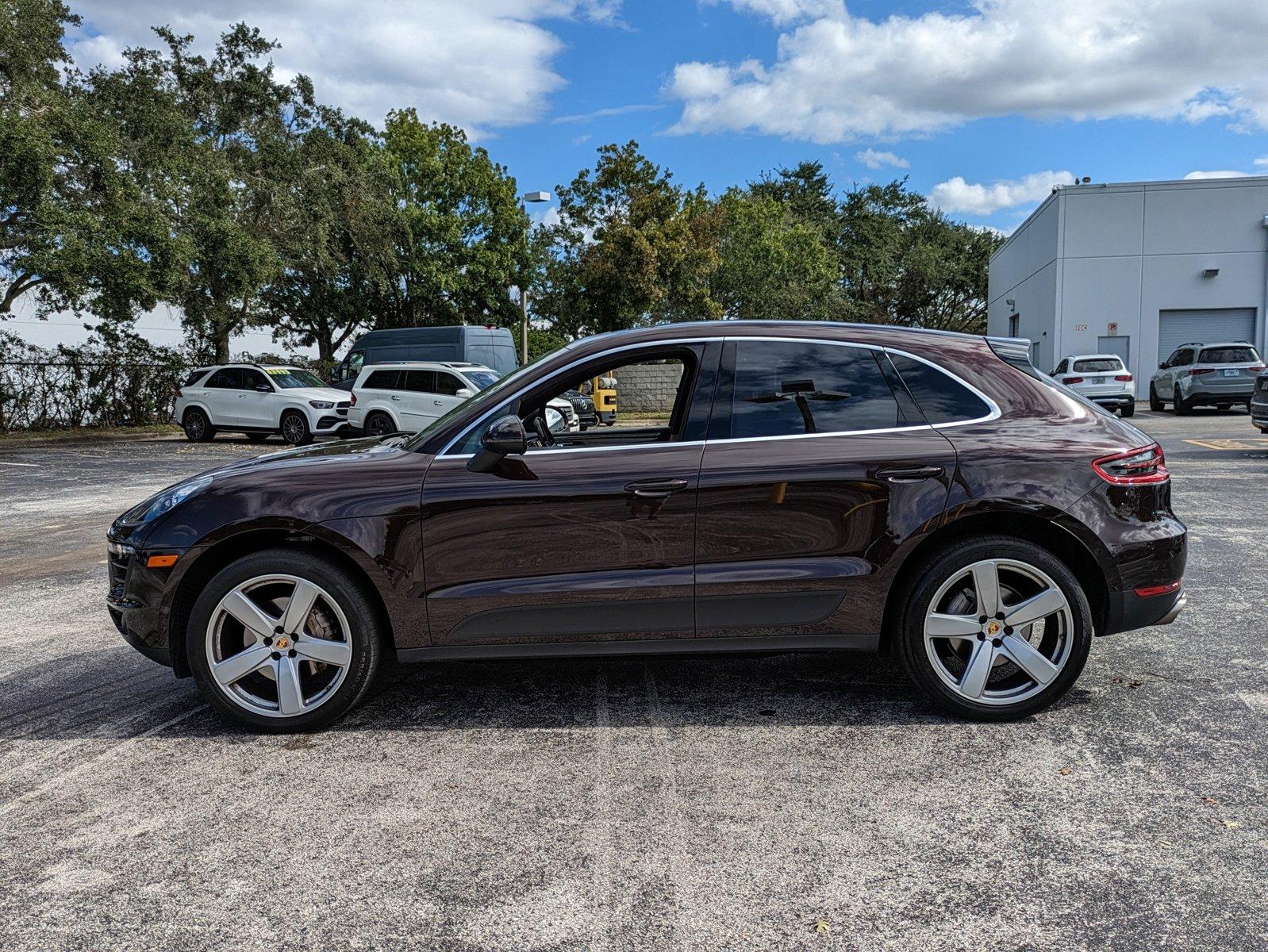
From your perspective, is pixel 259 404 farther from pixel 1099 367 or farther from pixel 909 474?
pixel 909 474

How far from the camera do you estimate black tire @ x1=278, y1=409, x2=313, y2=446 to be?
69.5 ft

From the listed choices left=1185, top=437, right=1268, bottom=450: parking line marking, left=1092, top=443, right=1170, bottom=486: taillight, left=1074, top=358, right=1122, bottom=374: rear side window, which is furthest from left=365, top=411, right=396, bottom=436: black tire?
left=1092, top=443, right=1170, bottom=486: taillight

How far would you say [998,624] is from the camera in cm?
411

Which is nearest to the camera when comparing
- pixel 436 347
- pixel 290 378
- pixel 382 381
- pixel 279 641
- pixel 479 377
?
pixel 279 641

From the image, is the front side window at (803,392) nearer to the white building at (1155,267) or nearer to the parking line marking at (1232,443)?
the parking line marking at (1232,443)

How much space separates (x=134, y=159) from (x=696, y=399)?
24.0 meters

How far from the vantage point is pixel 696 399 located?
13.9 feet

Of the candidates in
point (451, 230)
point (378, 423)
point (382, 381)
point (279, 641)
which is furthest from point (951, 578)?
point (451, 230)

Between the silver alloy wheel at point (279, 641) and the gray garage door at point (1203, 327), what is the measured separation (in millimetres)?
36626

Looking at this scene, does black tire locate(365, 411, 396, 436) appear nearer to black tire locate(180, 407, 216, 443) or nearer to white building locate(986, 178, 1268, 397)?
black tire locate(180, 407, 216, 443)

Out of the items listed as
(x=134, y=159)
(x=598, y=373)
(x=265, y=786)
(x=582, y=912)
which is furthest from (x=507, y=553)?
(x=134, y=159)

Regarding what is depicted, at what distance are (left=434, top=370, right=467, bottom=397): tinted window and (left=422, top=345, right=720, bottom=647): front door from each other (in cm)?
1585

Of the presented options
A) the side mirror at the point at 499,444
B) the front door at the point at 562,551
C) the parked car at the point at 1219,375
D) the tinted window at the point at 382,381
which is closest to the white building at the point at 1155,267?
the parked car at the point at 1219,375

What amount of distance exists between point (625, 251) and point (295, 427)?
1648 cm
